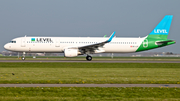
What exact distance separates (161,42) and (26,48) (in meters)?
25.1

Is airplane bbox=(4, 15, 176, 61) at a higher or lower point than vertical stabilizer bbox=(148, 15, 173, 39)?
lower

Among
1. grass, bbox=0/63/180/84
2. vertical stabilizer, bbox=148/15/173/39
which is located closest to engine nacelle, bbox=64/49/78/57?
vertical stabilizer, bbox=148/15/173/39

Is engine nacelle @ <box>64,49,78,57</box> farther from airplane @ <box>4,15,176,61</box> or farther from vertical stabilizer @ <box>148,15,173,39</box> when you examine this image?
vertical stabilizer @ <box>148,15,173,39</box>

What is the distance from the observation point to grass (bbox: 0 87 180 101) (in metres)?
10.7

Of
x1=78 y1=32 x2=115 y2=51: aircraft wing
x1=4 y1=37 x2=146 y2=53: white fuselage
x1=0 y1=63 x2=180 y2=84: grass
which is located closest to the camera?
x1=0 y1=63 x2=180 y2=84: grass

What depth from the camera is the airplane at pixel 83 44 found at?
43.7 metres

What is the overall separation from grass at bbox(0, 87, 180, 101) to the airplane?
96.6ft

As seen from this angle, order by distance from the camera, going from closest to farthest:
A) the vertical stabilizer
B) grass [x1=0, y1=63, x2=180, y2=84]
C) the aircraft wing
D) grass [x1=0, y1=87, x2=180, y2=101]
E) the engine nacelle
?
grass [x1=0, y1=87, x2=180, y2=101]
grass [x1=0, y1=63, x2=180, y2=84]
the engine nacelle
the aircraft wing
the vertical stabilizer

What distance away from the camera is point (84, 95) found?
11547mm

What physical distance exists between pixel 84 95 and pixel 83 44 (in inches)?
1346

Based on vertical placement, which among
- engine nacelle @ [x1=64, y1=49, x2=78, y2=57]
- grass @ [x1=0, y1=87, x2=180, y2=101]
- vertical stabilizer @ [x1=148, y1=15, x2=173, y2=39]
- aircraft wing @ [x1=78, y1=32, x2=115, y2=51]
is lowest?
grass @ [x1=0, y1=87, x2=180, y2=101]

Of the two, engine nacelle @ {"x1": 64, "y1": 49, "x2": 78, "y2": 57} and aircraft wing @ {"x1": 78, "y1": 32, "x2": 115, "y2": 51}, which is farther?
aircraft wing @ {"x1": 78, "y1": 32, "x2": 115, "y2": 51}

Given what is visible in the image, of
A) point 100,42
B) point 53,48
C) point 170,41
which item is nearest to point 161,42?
point 170,41

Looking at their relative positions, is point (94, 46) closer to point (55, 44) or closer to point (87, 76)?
point (55, 44)
